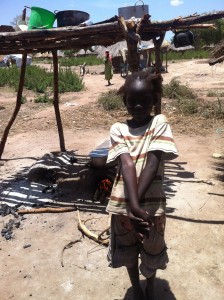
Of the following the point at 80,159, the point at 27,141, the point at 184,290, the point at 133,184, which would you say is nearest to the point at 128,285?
the point at 184,290

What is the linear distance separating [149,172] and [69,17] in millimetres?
3228

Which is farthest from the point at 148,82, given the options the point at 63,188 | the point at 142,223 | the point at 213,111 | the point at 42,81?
the point at 42,81

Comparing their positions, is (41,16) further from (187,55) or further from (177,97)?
(187,55)

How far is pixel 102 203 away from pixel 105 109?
581 cm

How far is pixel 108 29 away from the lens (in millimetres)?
3658

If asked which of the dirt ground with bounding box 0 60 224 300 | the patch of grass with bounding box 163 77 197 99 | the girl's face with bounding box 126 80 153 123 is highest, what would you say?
the girl's face with bounding box 126 80 153 123

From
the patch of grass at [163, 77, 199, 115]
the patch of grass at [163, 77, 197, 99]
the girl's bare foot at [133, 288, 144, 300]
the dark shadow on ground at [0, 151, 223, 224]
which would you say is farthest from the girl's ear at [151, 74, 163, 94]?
the patch of grass at [163, 77, 197, 99]

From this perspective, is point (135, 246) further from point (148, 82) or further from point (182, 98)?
point (182, 98)

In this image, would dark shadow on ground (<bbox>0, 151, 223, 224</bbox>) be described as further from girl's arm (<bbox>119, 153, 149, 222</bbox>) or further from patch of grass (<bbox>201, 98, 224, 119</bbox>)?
patch of grass (<bbox>201, 98, 224, 119</bbox>)

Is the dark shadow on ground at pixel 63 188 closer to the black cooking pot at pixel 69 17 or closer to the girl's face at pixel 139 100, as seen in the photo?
the black cooking pot at pixel 69 17

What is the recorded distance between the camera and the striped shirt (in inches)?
69.4

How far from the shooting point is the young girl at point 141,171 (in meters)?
1.70

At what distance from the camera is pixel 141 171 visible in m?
1.79

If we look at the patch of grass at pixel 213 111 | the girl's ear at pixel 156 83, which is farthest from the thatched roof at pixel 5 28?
the patch of grass at pixel 213 111
